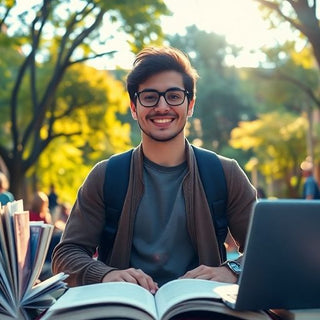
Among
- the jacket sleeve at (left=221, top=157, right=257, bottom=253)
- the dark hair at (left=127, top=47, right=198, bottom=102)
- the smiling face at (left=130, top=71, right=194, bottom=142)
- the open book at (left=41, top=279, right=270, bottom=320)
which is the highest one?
the dark hair at (left=127, top=47, right=198, bottom=102)

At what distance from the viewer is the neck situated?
269cm

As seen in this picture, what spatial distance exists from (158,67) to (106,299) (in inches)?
41.9

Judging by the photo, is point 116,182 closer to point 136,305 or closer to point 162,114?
point 162,114

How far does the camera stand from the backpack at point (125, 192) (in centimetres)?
259

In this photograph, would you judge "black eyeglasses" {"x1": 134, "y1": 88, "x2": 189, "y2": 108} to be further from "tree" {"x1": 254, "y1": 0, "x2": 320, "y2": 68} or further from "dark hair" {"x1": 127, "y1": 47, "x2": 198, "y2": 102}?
"tree" {"x1": 254, "y1": 0, "x2": 320, "y2": 68}

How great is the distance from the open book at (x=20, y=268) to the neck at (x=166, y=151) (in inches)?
25.4

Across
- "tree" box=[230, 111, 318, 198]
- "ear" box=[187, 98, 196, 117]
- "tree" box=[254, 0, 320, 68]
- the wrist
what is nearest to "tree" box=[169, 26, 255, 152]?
"tree" box=[230, 111, 318, 198]

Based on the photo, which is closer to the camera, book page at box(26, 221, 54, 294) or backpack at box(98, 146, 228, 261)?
book page at box(26, 221, 54, 294)

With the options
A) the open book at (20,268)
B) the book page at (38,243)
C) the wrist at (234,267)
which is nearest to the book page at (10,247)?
the open book at (20,268)

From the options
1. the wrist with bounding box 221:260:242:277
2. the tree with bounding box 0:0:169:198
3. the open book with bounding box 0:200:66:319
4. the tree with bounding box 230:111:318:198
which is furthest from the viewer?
the tree with bounding box 230:111:318:198

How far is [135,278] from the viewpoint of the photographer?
2.27 meters

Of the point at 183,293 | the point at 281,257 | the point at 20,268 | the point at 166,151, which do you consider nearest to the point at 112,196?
the point at 166,151

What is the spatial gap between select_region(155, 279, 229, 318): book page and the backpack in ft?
1.77

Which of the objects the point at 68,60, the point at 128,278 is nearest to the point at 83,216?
the point at 128,278
